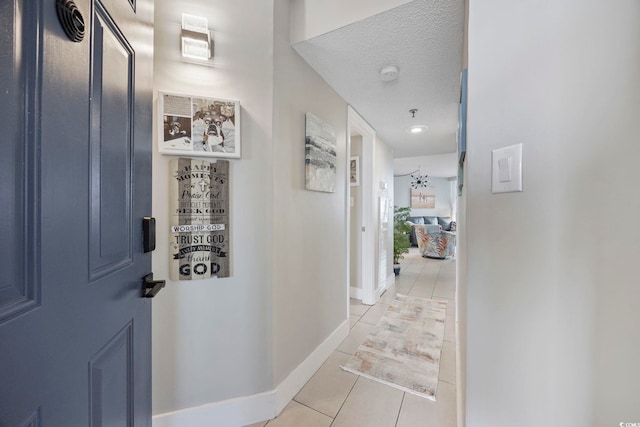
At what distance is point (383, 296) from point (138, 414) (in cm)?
303

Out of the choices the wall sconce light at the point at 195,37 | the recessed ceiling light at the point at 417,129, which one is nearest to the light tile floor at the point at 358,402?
the wall sconce light at the point at 195,37

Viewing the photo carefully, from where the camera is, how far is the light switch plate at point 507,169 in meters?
0.64

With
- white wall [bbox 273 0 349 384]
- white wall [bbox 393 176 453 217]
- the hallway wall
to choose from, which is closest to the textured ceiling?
white wall [bbox 273 0 349 384]

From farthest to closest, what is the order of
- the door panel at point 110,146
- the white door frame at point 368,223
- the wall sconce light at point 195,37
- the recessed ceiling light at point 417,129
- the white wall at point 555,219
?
the white door frame at point 368,223, the recessed ceiling light at point 417,129, the wall sconce light at point 195,37, the door panel at point 110,146, the white wall at point 555,219

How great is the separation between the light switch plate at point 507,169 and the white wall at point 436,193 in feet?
27.4

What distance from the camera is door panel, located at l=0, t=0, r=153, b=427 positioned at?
36 centimetres

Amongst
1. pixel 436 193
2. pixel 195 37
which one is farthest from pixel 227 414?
pixel 436 193

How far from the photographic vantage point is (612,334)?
46 centimetres

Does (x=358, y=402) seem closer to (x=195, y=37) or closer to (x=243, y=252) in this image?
(x=243, y=252)

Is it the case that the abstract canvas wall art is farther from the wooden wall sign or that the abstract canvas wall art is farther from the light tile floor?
the light tile floor

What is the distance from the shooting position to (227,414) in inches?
50.5

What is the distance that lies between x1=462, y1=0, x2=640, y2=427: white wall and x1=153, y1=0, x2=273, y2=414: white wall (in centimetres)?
100

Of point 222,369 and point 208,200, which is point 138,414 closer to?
point 222,369

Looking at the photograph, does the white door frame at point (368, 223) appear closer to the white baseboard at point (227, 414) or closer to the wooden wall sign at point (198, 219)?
the white baseboard at point (227, 414)
